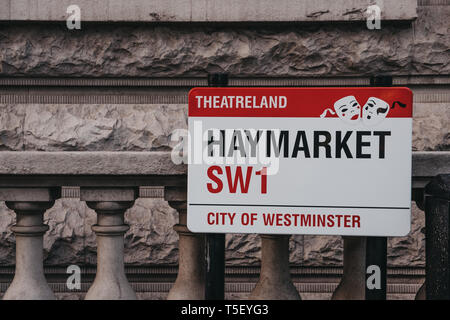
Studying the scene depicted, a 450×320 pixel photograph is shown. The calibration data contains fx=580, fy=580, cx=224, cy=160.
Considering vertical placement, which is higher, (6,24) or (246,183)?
(6,24)

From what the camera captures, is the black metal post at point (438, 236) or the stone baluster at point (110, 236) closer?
the black metal post at point (438, 236)

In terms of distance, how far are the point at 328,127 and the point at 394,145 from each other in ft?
0.95

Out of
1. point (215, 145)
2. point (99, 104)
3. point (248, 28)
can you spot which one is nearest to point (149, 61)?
point (99, 104)

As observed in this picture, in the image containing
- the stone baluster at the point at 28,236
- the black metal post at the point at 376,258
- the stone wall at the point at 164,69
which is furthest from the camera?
the stone wall at the point at 164,69

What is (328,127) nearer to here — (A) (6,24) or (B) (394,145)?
(B) (394,145)

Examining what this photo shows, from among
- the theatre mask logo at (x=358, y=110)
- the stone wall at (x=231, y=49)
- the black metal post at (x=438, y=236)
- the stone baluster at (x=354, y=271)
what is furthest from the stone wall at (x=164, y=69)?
the theatre mask logo at (x=358, y=110)

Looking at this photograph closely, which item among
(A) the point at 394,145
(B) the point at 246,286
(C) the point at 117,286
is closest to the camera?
(A) the point at 394,145

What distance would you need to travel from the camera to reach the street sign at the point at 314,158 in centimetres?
246

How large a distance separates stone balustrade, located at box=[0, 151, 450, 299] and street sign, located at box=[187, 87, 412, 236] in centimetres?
26

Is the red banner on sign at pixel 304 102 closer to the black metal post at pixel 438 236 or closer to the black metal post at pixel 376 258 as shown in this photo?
the black metal post at pixel 376 258

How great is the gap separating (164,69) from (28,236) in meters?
2.40

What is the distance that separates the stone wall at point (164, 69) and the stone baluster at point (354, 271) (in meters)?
1.88

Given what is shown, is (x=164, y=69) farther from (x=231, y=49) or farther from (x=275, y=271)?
(x=275, y=271)

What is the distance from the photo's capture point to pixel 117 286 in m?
2.73
